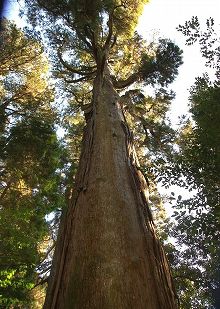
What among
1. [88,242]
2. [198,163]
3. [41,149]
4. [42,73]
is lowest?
[88,242]

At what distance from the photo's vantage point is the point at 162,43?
45.2 feet

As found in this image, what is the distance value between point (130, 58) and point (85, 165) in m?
11.5

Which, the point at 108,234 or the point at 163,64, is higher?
the point at 163,64

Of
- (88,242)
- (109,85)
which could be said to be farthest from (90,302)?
(109,85)

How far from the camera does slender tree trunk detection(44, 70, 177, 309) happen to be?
2.44 meters

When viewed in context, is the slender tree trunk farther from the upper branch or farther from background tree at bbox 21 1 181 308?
the upper branch

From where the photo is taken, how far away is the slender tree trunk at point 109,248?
2.44m

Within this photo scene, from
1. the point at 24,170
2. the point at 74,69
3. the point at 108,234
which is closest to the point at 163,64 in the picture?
the point at 74,69

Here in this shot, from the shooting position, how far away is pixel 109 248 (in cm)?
284

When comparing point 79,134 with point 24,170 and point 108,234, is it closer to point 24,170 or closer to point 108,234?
point 24,170

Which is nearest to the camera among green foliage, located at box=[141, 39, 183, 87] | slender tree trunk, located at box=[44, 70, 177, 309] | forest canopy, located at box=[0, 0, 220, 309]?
slender tree trunk, located at box=[44, 70, 177, 309]

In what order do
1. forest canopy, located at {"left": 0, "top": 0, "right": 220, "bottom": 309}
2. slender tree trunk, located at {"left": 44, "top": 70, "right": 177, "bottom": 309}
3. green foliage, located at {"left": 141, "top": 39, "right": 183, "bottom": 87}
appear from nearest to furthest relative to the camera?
slender tree trunk, located at {"left": 44, "top": 70, "right": 177, "bottom": 309} → forest canopy, located at {"left": 0, "top": 0, "right": 220, "bottom": 309} → green foliage, located at {"left": 141, "top": 39, "right": 183, "bottom": 87}

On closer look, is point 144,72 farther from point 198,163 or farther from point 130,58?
point 198,163

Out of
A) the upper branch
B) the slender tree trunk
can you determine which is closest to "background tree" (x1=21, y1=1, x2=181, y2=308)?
the slender tree trunk
